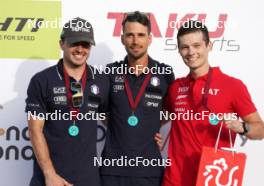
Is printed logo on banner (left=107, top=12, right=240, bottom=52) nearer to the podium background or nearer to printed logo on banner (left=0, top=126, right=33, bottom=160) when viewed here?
the podium background

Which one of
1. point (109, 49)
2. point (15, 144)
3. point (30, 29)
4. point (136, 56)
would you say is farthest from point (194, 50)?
point (15, 144)

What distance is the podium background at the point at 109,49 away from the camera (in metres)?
2.46

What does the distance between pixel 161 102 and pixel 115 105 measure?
0.26 m

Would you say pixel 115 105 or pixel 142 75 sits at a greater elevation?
pixel 142 75

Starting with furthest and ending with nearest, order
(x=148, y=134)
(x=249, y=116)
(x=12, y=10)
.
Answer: (x=12, y=10) < (x=148, y=134) < (x=249, y=116)

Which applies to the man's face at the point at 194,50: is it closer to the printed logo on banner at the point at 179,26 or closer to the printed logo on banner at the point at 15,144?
the printed logo on banner at the point at 179,26

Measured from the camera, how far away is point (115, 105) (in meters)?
2.07

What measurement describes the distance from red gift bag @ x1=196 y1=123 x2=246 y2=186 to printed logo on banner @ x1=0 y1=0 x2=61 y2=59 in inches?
50.3

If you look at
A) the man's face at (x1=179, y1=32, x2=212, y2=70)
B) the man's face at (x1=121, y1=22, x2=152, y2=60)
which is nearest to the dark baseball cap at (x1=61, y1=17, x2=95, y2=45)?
the man's face at (x1=121, y1=22, x2=152, y2=60)

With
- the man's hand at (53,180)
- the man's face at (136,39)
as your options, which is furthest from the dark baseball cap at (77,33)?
the man's hand at (53,180)

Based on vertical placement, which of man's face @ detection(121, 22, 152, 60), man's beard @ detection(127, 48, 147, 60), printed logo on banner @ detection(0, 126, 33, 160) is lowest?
printed logo on banner @ detection(0, 126, 33, 160)

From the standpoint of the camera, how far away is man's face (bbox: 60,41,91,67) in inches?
74.9

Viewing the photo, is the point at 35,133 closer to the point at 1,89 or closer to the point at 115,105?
the point at 115,105

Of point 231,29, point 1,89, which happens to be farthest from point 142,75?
point 1,89
